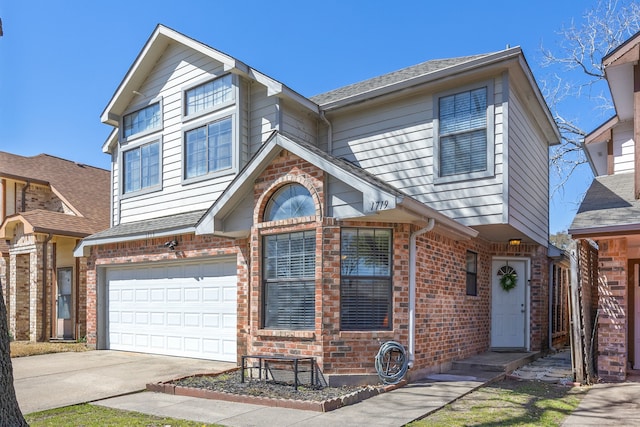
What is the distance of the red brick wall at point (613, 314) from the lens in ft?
27.5

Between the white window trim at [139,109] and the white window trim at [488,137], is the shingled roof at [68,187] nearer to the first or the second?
the white window trim at [139,109]

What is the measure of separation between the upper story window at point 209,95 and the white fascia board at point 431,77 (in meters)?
2.26

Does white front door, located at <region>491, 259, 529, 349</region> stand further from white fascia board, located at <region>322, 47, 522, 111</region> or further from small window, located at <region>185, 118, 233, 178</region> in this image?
small window, located at <region>185, 118, 233, 178</region>

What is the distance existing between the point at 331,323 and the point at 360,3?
7466 millimetres

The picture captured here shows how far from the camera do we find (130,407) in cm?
701

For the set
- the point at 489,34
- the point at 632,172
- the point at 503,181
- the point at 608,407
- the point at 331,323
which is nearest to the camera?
the point at 608,407

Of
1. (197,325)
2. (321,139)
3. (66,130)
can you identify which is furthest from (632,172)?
(66,130)

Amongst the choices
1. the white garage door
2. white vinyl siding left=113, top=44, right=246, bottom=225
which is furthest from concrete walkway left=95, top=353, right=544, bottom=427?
white vinyl siding left=113, top=44, right=246, bottom=225

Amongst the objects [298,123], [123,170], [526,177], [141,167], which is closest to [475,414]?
[526,177]

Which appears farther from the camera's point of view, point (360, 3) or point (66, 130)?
point (66, 130)

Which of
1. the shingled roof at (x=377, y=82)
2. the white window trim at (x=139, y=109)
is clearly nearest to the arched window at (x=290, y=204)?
the shingled roof at (x=377, y=82)

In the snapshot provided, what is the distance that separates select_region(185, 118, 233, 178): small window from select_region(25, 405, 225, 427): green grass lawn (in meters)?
5.99

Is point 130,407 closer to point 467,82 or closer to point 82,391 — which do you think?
point 82,391

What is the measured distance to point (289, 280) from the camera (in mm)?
8430
